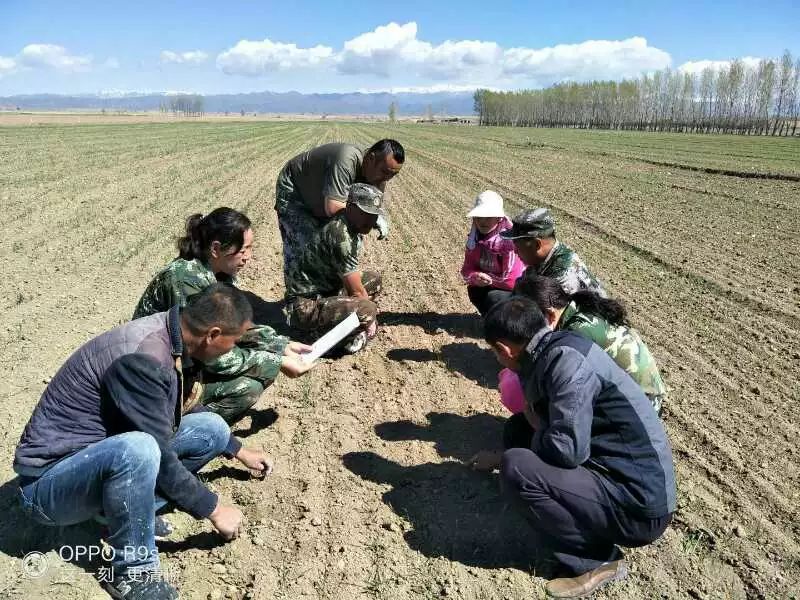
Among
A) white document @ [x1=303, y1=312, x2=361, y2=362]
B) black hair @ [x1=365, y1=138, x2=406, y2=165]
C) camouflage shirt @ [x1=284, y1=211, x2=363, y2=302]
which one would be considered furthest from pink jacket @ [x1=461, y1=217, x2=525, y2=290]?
white document @ [x1=303, y1=312, x2=361, y2=362]

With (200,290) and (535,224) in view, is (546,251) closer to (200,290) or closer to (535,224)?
(535,224)

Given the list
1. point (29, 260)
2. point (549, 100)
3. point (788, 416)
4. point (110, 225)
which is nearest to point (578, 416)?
point (788, 416)

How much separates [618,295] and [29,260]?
739 centimetres

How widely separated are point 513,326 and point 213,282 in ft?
6.58

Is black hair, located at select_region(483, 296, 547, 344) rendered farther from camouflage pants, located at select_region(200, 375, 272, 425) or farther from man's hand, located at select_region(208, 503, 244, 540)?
camouflage pants, located at select_region(200, 375, 272, 425)

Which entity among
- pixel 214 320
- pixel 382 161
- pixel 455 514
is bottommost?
pixel 455 514

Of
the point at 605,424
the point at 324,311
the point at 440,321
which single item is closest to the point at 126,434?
the point at 605,424

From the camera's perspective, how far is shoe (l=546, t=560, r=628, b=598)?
275 cm

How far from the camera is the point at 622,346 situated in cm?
316

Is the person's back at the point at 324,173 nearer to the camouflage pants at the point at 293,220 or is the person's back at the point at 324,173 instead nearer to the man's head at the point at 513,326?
the camouflage pants at the point at 293,220

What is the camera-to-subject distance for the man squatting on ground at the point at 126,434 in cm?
242

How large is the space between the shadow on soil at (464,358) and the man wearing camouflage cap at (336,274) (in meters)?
0.42

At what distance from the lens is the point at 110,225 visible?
10367mm

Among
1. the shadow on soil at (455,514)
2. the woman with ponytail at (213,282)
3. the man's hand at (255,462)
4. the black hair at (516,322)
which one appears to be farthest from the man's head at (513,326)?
the man's hand at (255,462)
